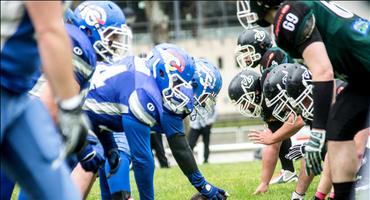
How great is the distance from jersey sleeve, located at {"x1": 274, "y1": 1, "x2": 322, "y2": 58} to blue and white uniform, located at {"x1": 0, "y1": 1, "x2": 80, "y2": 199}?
1748 mm

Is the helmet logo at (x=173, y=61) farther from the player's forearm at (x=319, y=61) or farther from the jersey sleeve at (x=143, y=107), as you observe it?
the player's forearm at (x=319, y=61)

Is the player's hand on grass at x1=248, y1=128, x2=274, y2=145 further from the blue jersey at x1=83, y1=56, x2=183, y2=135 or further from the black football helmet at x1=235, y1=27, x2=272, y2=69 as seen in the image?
the black football helmet at x1=235, y1=27, x2=272, y2=69

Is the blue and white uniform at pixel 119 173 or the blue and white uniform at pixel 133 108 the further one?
the blue and white uniform at pixel 119 173

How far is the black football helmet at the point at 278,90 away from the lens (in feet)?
22.7

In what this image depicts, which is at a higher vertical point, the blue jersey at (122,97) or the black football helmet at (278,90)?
the blue jersey at (122,97)

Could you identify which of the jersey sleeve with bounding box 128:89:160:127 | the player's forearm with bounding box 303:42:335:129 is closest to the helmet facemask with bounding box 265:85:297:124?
the jersey sleeve with bounding box 128:89:160:127

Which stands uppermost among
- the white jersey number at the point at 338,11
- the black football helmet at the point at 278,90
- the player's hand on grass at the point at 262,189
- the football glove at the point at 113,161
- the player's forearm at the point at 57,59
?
the player's forearm at the point at 57,59

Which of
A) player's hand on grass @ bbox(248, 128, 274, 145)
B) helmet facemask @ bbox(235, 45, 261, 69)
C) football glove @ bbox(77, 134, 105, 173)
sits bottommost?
helmet facemask @ bbox(235, 45, 261, 69)

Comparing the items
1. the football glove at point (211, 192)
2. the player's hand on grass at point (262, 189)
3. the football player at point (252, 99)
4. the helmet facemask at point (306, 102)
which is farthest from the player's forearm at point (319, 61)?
the player's hand on grass at point (262, 189)

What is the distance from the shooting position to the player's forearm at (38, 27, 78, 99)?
128 inches

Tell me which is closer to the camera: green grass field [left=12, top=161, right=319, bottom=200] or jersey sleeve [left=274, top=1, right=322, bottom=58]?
jersey sleeve [left=274, top=1, right=322, bottom=58]

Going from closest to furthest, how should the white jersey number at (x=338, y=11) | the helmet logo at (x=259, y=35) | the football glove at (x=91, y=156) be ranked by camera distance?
the football glove at (x=91, y=156), the white jersey number at (x=338, y=11), the helmet logo at (x=259, y=35)

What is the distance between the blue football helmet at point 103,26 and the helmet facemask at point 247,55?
3147 millimetres

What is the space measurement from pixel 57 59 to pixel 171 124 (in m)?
3.37
